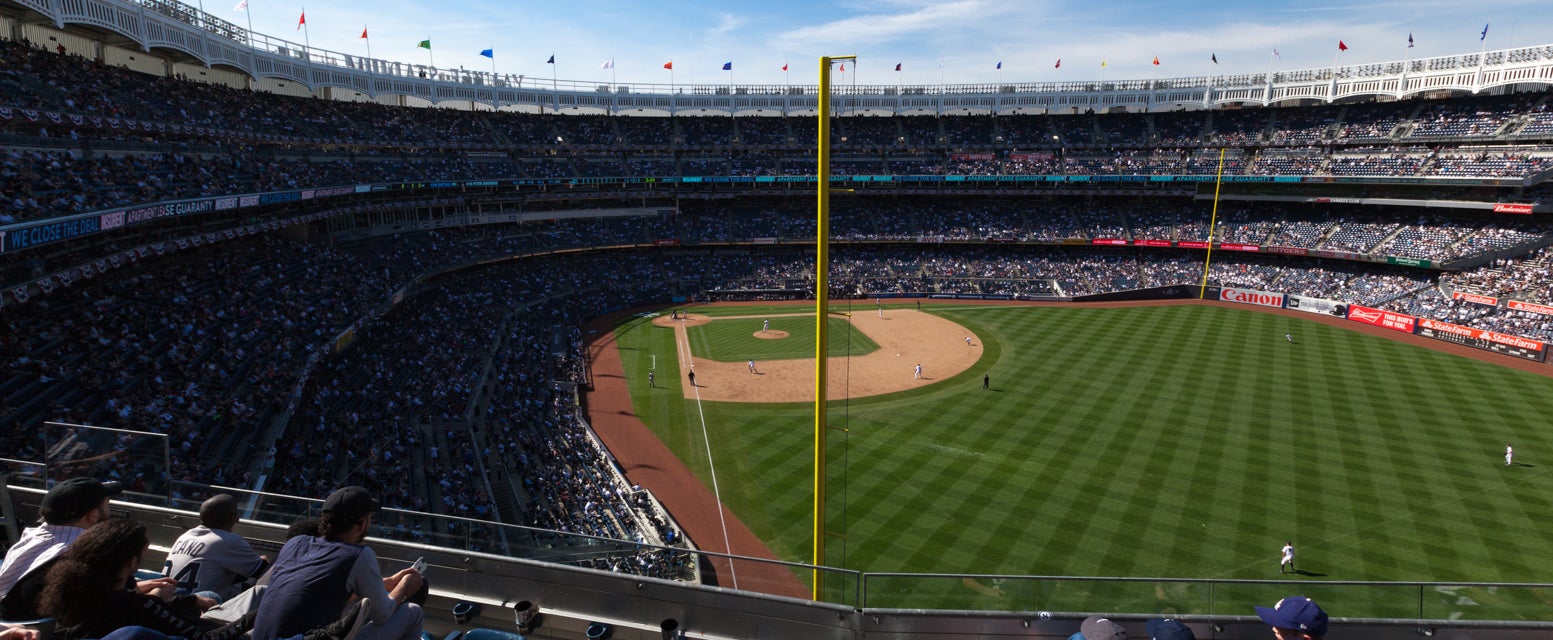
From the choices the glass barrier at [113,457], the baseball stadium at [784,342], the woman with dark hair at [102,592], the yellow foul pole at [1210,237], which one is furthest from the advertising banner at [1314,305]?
the woman with dark hair at [102,592]

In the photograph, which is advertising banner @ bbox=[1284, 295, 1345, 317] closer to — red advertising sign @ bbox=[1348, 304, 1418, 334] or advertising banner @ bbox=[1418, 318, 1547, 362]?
red advertising sign @ bbox=[1348, 304, 1418, 334]

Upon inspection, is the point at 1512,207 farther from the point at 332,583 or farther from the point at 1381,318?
the point at 332,583

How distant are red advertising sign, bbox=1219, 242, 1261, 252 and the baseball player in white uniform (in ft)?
220

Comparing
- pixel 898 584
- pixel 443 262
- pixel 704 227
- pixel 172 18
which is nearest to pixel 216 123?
pixel 172 18

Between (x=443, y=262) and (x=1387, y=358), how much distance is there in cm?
5651

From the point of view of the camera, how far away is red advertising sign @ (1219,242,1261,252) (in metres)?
57.7

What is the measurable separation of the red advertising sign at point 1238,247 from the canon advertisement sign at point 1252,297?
209 inches

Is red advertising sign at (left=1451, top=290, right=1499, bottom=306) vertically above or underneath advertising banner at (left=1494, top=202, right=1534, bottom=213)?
underneath

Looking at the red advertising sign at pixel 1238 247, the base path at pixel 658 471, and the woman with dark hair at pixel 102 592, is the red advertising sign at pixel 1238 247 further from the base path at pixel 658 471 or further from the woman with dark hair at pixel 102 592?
the woman with dark hair at pixel 102 592

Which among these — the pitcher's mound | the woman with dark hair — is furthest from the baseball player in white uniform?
the pitcher's mound

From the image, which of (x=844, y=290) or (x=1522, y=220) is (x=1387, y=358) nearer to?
(x=1522, y=220)

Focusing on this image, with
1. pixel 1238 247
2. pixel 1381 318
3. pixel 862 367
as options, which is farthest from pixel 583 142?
pixel 1381 318

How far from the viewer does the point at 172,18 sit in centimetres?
3422

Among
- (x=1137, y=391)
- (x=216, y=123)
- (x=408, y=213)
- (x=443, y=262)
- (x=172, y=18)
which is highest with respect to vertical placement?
(x=172, y=18)
